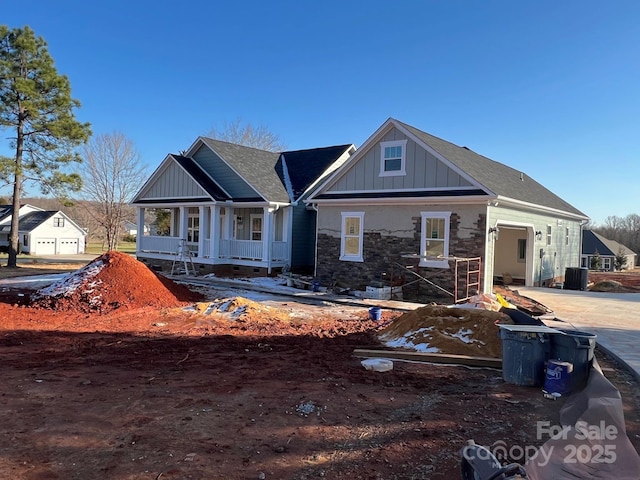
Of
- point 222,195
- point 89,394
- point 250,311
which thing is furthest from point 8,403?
point 222,195

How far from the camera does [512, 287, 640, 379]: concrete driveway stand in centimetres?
889

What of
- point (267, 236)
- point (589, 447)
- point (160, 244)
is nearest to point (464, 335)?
point (589, 447)

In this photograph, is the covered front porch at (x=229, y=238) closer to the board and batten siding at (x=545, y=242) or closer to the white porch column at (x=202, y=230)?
the white porch column at (x=202, y=230)

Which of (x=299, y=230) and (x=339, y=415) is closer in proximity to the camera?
(x=339, y=415)

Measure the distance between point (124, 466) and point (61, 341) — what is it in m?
5.91

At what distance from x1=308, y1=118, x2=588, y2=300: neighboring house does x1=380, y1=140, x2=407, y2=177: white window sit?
0.03m

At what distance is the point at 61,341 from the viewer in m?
8.83

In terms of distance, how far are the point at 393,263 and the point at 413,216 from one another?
1775mm

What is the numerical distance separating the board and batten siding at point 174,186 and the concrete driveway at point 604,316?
586 inches

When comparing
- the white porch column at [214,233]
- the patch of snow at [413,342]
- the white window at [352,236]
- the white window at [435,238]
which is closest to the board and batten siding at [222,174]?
the white porch column at [214,233]

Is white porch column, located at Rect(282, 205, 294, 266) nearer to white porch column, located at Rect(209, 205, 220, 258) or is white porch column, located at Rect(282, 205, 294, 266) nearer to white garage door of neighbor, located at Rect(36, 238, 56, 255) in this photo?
white porch column, located at Rect(209, 205, 220, 258)

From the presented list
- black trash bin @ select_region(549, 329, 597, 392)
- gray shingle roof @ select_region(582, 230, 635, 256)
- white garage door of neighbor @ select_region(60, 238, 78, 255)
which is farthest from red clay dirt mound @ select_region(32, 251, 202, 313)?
gray shingle roof @ select_region(582, 230, 635, 256)

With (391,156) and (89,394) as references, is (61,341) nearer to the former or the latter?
(89,394)

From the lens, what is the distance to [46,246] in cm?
5375
